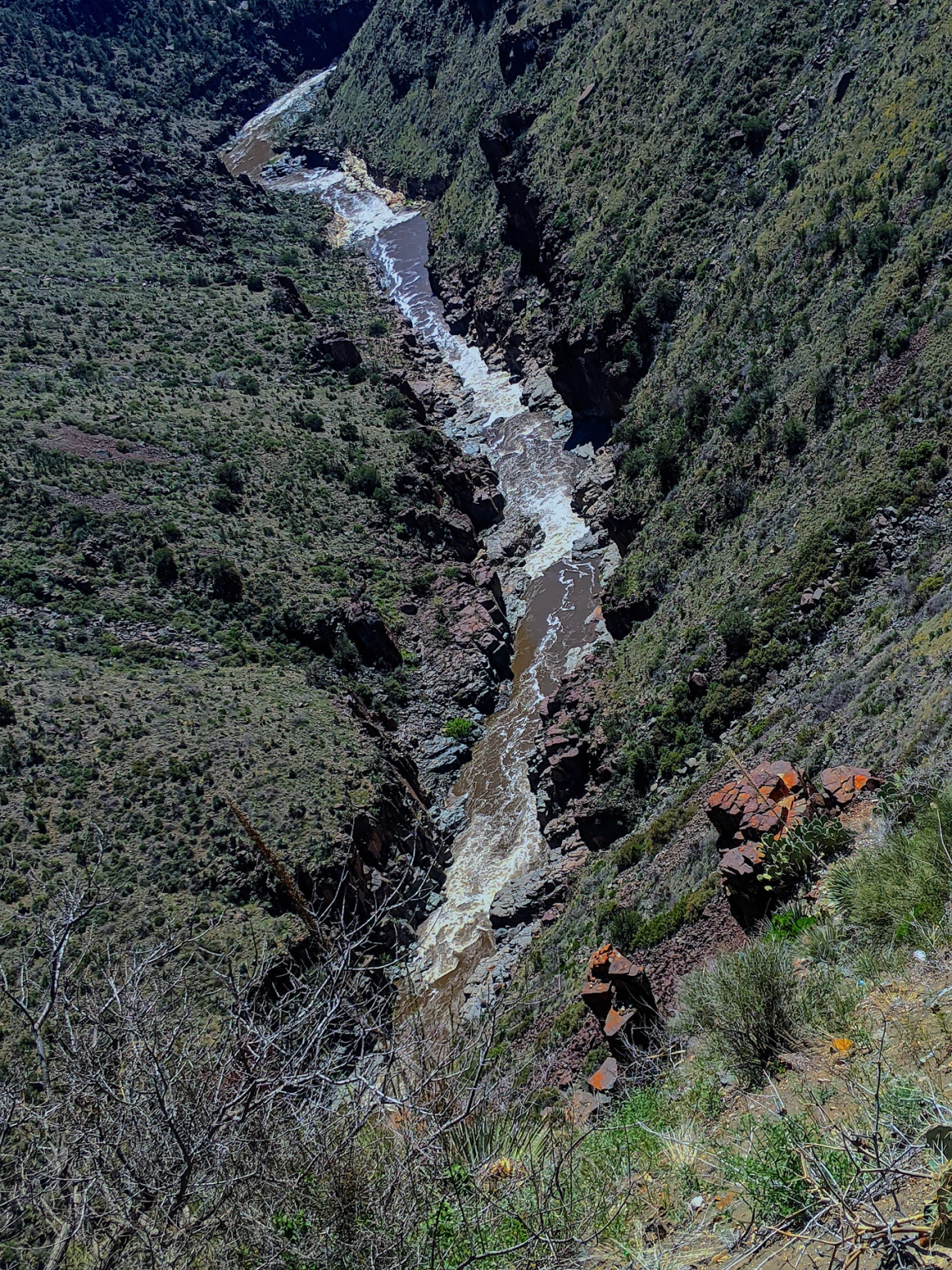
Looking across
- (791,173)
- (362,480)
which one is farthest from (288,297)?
(791,173)

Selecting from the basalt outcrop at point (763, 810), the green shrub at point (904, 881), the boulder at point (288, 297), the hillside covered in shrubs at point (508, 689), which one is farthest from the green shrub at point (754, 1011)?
the boulder at point (288, 297)

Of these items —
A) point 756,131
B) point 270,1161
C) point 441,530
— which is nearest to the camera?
point 270,1161

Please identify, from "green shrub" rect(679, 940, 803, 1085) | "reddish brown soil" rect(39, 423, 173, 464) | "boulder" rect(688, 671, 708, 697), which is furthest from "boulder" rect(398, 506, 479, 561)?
"green shrub" rect(679, 940, 803, 1085)

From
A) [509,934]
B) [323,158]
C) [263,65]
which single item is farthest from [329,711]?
[263,65]

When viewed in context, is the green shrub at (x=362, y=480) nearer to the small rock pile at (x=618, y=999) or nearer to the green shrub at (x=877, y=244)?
the green shrub at (x=877, y=244)

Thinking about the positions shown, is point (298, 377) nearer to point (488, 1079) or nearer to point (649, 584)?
point (649, 584)

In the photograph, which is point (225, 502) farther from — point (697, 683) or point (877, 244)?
point (877, 244)
